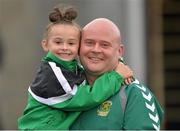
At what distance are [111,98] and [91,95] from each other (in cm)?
11

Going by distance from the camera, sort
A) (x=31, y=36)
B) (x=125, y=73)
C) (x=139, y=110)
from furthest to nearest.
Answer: (x=31, y=36)
(x=125, y=73)
(x=139, y=110)

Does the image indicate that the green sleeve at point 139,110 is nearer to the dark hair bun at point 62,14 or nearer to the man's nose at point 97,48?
the man's nose at point 97,48

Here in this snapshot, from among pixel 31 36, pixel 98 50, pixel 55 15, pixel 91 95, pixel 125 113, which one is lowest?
pixel 31 36

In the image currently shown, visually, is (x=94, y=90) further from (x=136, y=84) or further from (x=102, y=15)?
(x=102, y=15)

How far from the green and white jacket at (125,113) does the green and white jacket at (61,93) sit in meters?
0.04

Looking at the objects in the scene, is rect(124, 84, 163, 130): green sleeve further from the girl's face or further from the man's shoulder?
the girl's face

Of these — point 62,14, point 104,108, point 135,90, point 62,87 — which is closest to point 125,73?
point 135,90

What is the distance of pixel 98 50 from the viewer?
414 cm

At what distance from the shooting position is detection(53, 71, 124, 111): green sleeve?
4078 millimetres

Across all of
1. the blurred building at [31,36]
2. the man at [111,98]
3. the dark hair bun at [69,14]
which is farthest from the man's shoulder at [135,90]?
the blurred building at [31,36]

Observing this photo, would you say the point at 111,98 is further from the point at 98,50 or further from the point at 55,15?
the point at 55,15

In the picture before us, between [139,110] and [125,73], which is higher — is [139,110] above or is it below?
below

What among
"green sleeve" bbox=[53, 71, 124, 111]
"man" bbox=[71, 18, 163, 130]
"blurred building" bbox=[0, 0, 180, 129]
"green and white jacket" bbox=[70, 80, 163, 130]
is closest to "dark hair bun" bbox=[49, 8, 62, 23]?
"man" bbox=[71, 18, 163, 130]

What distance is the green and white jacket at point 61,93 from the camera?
410cm
